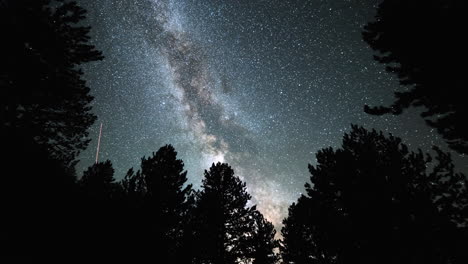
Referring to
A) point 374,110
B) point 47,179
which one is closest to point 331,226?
point 374,110

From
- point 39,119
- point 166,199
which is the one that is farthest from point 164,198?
point 39,119

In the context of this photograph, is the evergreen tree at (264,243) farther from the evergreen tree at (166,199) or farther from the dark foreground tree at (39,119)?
the dark foreground tree at (39,119)

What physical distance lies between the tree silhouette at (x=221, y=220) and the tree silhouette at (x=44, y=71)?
7885 millimetres

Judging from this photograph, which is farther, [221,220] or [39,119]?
[221,220]

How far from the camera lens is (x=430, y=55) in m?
5.20

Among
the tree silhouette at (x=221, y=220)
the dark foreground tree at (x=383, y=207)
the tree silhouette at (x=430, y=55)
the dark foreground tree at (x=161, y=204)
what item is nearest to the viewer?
the tree silhouette at (x=430, y=55)

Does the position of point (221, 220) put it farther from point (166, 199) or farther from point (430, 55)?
point (430, 55)

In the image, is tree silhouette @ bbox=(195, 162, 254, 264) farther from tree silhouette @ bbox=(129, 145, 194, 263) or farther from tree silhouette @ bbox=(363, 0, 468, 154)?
tree silhouette @ bbox=(363, 0, 468, 154)

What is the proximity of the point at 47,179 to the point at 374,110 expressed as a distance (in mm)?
9940

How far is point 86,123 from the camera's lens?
12445mm

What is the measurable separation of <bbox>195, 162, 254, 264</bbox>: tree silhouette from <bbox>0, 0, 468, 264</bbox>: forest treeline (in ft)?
0.23

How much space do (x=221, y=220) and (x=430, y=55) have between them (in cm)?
1230

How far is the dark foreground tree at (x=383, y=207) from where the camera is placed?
24.5 feet

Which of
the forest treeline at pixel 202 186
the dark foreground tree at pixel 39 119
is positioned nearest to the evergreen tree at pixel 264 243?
the forest treeline at pixel 202 186
